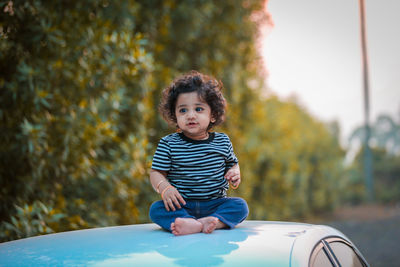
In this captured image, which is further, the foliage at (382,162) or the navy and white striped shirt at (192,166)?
the foliage at (382,162)

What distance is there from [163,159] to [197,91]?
0.48 m

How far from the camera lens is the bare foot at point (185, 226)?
Result: 2.44 m

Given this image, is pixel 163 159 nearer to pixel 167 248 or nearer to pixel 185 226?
pixel 185 226

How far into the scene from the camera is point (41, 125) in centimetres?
427

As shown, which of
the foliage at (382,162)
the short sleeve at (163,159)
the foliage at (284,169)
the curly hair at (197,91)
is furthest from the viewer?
the foliage at (382,162)

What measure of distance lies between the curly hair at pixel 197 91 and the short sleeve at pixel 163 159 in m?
0.35

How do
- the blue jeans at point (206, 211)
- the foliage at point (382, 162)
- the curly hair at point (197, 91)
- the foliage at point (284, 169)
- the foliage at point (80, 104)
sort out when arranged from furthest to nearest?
the foliage at point (382, 162) < the foliage at point (284, 169) < the foliage at point (80, 104) < the curly hair at point (197, 91) < the blue jeans at point (206, 211)

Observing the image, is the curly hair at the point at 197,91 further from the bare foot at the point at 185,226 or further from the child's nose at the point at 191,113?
the bare foot at the point at 185,226

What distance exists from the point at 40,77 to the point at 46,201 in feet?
3.77

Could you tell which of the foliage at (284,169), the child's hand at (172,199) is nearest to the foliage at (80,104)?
the child's hand at (172,199)

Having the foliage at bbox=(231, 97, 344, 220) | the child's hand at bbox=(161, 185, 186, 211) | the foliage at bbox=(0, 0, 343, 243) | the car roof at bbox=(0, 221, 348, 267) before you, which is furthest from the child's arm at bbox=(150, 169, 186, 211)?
the foliage at bbox=(231, 97, 344, 220)

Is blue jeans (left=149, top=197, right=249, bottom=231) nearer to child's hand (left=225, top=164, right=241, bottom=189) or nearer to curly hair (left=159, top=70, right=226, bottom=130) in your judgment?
child's hand (left=225, top=164, right=241, bottom=189)

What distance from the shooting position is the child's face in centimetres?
297

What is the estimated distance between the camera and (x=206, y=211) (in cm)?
289
